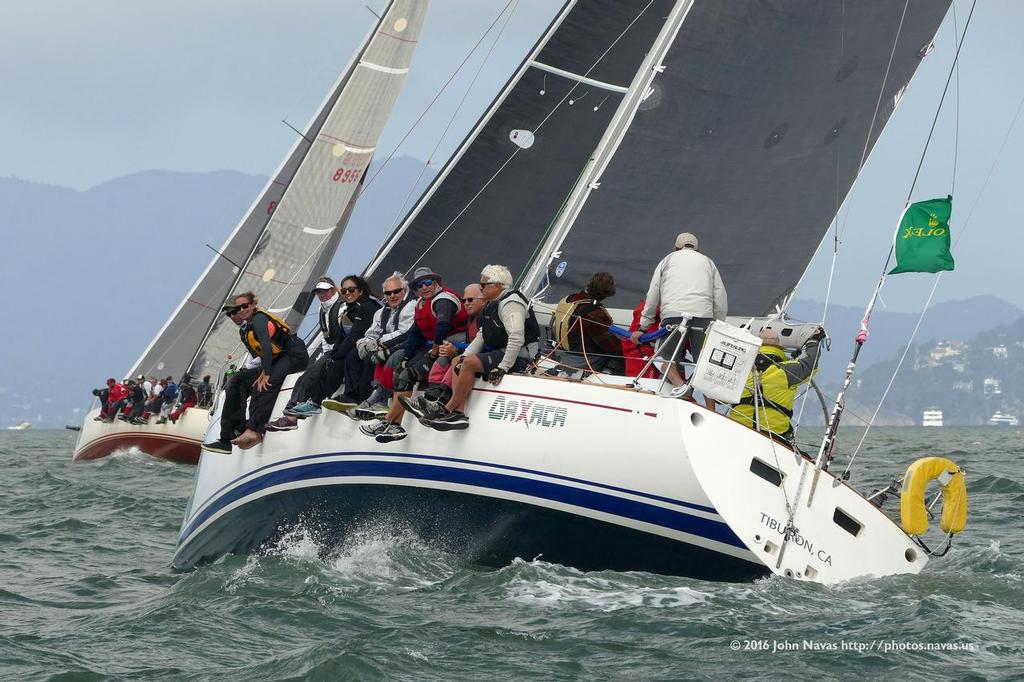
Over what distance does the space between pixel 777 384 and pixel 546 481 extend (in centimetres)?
177

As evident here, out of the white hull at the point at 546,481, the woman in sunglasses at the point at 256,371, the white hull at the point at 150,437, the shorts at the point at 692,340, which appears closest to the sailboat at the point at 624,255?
the white hull at the point at 546,481

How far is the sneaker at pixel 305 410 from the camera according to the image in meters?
8.41

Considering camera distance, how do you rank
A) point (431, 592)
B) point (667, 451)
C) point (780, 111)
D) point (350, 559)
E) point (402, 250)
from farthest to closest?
point (402, 250), point (780, 111), point (350, 559), point (431, 592), point (667, 451)

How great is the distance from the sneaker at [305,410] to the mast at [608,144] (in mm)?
1727

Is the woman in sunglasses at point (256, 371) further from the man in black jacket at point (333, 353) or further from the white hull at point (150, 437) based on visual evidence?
the white hull at point (150, 437)

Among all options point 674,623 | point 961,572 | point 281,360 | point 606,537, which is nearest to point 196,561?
point 281,360

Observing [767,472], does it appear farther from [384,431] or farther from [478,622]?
[384,431]

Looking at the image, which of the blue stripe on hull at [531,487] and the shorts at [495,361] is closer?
the blue stripe on hull at [531,487]

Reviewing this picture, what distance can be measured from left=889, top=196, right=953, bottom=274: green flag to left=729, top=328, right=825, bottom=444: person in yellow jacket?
690 millimetres

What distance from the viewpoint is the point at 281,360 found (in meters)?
9.24

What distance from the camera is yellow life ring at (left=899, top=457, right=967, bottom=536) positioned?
7.61 meters

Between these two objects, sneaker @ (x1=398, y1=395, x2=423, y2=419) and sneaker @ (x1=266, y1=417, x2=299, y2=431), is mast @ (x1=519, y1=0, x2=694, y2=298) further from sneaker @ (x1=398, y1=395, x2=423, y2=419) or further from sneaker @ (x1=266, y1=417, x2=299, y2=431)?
sneaker @ (x1=266, y1=417, x2=299, y2=431)

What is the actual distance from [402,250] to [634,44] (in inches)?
113

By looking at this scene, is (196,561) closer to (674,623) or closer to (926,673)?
(674,623)
